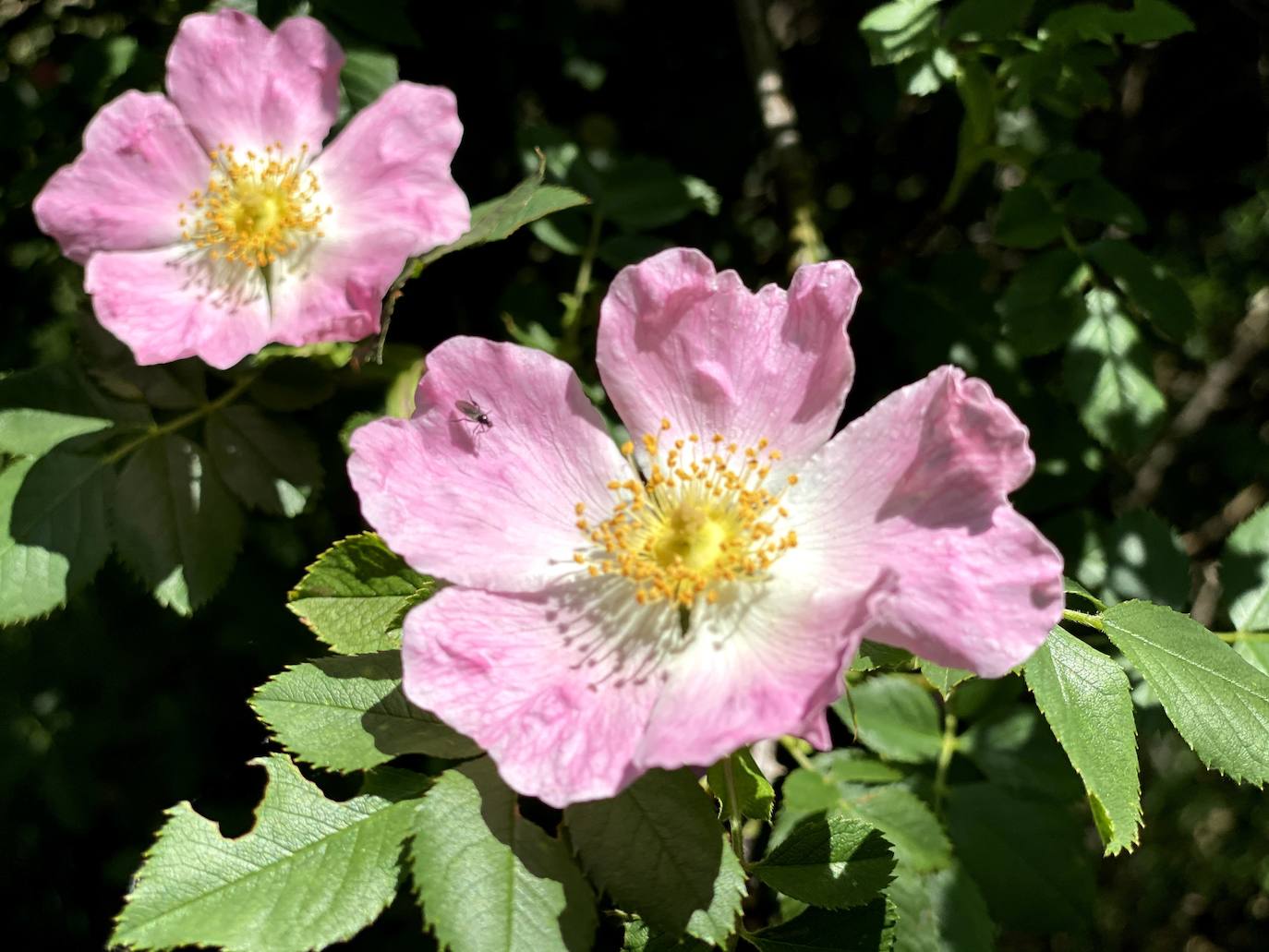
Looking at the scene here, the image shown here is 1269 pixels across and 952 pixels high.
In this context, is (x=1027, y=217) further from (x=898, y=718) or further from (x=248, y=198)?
(x=248, y=198)

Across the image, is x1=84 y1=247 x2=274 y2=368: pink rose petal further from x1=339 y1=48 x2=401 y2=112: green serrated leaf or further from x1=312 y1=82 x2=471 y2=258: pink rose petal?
x1=339 y1=48 x2=401 y2=112: green serrated leaf

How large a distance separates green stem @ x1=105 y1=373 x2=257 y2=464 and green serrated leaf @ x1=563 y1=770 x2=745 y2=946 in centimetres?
104

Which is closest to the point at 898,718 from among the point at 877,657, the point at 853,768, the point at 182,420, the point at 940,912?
the point at 853,768

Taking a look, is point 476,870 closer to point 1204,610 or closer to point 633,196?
point 633,196

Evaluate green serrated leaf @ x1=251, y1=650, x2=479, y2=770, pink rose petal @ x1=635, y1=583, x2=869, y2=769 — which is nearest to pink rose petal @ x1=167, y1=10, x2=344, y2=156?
green serrated leaf @ x1=251, y1=650, x2=479, y2=770

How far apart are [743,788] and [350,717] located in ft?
1.65

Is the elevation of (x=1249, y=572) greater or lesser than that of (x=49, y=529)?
lesser

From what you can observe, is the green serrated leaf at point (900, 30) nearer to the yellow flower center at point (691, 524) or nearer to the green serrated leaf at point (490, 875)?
the yellow flower center at point (691, 524)

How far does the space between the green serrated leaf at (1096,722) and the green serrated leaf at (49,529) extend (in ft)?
4.77

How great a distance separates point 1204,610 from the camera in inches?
122

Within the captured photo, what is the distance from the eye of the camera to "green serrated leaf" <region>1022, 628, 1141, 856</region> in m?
1.34

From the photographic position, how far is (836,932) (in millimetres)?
1456

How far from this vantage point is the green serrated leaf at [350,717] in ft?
4.48

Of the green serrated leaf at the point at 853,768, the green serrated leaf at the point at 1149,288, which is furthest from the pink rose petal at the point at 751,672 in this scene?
the green serrated leaf at the point at 1149,288
